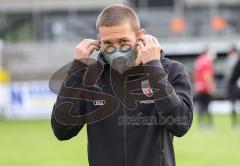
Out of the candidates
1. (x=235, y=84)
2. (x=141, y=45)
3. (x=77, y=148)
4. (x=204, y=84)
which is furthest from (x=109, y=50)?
(x=204, y=84)

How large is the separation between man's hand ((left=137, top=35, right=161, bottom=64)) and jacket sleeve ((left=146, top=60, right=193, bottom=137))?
0.10 feet

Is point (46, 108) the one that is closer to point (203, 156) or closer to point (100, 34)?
point (203, 156)

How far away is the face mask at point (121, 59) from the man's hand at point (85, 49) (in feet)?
0.44

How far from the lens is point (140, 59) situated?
4578mm

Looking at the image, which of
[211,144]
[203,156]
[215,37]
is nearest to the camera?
[203,156]

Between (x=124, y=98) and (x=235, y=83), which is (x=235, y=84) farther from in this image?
(x=124, y=98)

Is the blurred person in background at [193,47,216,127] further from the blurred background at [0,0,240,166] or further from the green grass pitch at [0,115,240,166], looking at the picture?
the blurred background at [0,0,240,166]

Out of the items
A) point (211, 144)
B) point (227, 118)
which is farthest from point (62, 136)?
point (227, 118)

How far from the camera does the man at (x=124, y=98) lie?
4422 mm

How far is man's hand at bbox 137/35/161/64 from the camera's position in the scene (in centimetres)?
443

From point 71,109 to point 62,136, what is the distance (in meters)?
0.18

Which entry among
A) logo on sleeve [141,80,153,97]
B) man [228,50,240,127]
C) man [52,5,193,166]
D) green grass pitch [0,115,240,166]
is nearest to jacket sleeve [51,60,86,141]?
man [52,5,193,166]

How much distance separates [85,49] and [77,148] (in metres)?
11.6

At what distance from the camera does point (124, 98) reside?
15.3ft
